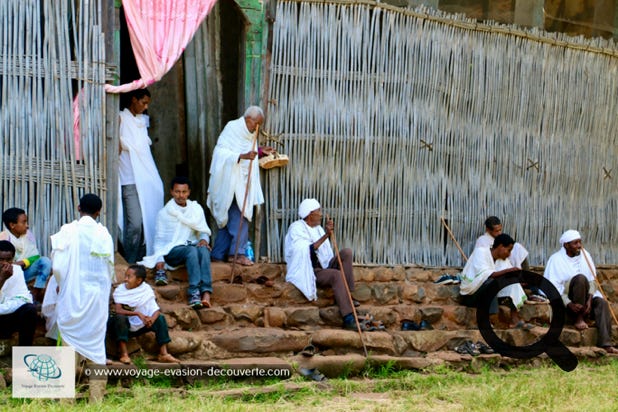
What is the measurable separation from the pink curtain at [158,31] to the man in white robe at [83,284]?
180 centimetres

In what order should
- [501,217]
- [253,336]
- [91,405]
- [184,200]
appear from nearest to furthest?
[91,405], [253,336], [184,200], [501,217]

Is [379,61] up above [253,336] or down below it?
above

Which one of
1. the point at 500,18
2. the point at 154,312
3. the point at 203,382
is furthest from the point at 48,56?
the point at 500,18

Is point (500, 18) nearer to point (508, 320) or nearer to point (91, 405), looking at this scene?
point (508, 320)

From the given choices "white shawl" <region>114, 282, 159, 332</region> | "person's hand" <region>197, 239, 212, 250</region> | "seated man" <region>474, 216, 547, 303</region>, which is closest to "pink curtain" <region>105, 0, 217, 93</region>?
"person's hand" <region>197, 239, 212, 250</region>

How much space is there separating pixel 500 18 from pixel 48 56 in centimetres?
630

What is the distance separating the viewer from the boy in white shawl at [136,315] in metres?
8.41

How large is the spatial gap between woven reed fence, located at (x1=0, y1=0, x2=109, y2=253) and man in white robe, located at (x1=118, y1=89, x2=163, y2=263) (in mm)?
583

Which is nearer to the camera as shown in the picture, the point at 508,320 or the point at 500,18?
the point at 508,320

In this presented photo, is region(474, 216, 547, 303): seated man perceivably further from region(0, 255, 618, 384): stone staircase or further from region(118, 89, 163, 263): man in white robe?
region(118, 89, 163, 263): man in white robe

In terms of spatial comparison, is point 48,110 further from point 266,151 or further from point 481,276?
point 481,276

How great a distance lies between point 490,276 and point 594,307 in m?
1.19

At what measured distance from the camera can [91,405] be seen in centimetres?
768

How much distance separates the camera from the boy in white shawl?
8414 mm
